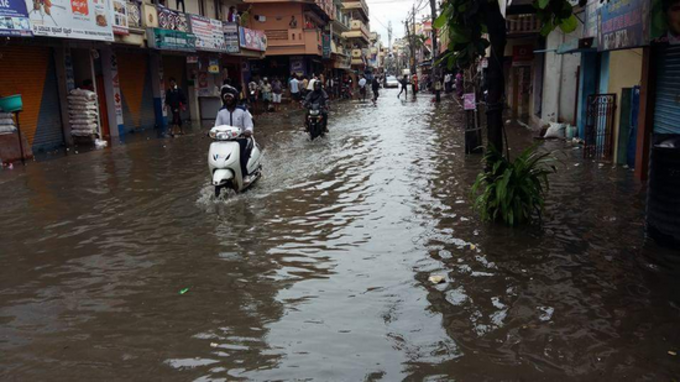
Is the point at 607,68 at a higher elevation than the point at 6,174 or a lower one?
higher

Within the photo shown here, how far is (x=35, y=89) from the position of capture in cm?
1673

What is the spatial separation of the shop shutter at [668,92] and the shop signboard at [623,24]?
75cm

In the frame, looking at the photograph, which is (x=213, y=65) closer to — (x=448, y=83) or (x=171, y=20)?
(x=171, y=20)

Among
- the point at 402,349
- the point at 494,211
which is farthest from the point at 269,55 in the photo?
the point at 402,349

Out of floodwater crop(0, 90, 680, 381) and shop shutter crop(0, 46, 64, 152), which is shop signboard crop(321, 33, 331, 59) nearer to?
shop shutter crop(0, 46, 64, 152)

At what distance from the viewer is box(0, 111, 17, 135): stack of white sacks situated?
1359 cm

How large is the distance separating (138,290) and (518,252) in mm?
3932

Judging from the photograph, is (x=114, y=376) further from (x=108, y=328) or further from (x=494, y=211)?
(x=494, y=211)

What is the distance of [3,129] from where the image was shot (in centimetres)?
1359

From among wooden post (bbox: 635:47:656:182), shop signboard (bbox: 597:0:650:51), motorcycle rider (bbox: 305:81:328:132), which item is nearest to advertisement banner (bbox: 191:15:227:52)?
motorcycle rider (bbox: 305:81:328:132)

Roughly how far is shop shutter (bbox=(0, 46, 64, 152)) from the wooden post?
15079 mm

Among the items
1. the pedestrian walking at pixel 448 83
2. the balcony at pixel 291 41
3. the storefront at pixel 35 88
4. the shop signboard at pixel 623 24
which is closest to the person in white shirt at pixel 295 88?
the balcony at pixel 291 41

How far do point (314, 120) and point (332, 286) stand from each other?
40.6ft

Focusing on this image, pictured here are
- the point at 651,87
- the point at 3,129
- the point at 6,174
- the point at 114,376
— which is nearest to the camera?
the point at 114,376
